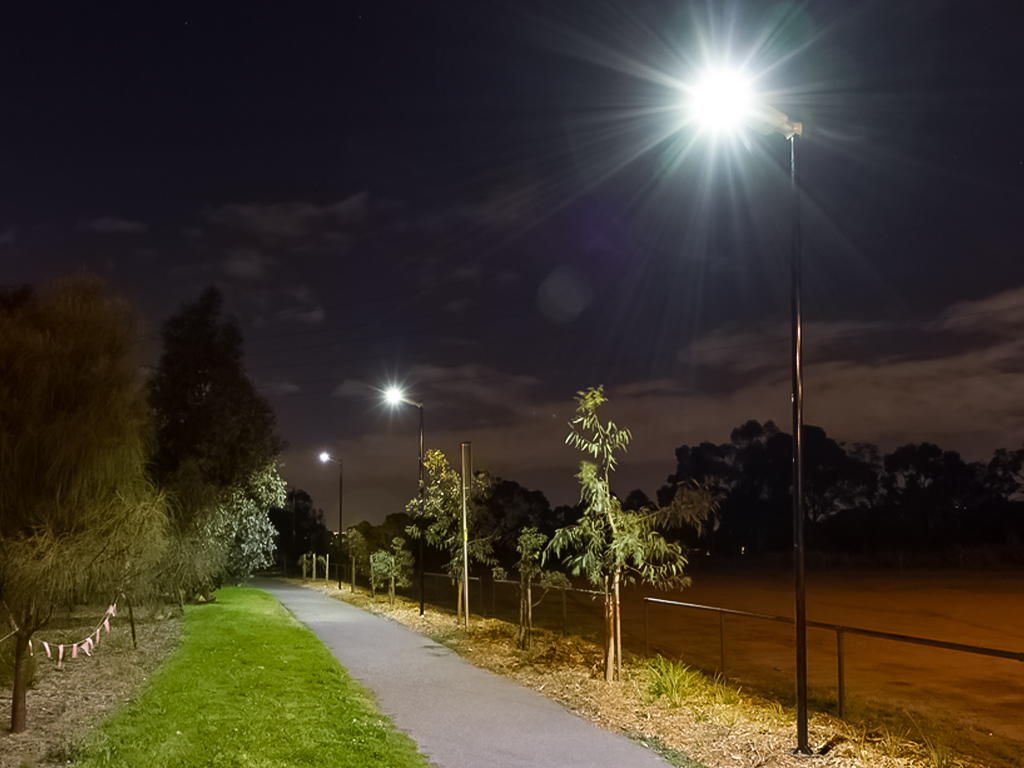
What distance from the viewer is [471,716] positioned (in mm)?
10695

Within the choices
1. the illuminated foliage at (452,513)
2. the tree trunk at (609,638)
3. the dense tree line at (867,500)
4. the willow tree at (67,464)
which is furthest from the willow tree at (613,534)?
the dense tree line at (867,500)

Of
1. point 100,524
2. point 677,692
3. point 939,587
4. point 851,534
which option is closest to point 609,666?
point 677,692

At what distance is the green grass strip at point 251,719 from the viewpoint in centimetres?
863

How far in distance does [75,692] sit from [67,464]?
138 inches

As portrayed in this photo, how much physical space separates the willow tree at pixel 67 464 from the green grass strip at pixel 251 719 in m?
1.49

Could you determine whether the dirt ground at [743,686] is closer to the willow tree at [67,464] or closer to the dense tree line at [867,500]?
the willow tree at [67,464]

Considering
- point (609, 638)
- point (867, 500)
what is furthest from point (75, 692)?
point (867, 500)

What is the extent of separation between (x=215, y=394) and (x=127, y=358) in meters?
15.2

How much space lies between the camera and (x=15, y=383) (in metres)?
10.9

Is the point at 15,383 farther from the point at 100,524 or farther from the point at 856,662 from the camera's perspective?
the point at 856,662

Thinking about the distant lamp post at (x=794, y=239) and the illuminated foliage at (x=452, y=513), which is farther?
the illuminated foliage at (x=452, y=513)

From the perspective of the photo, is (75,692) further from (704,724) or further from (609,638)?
(704,724)

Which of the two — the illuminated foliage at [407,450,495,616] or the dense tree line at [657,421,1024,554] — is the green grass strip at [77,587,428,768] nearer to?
the illuminated foliage at [407,450,495,616]

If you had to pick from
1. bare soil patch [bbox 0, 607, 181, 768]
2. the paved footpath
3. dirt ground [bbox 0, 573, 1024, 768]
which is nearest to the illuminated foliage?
dirt ground [bbox 0, 573, 1024, 768]
